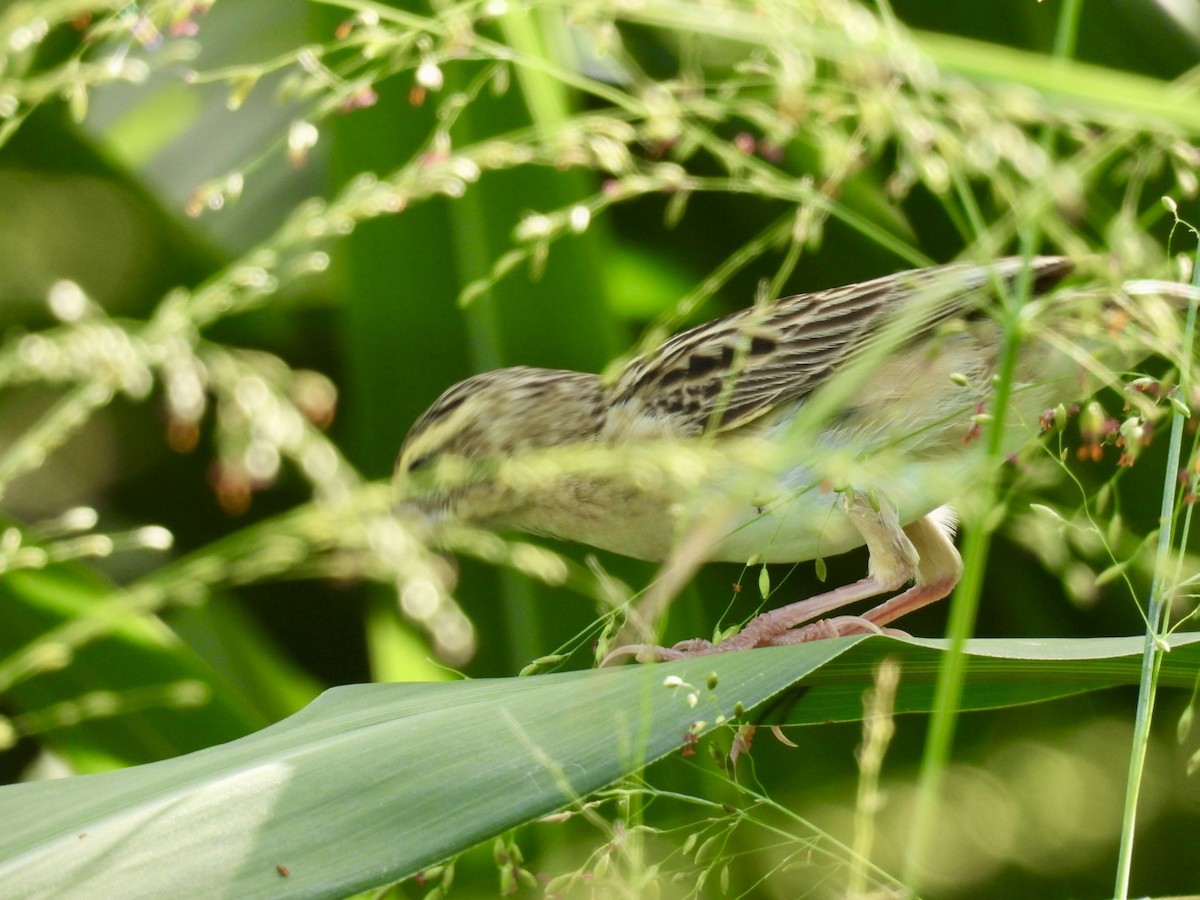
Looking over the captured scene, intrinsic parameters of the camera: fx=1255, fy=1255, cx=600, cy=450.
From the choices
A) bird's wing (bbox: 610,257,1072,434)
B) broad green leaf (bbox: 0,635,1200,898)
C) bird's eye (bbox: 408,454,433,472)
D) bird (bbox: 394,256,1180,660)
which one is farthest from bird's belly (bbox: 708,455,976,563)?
bird's eye (bbox: 408,454,433,472)

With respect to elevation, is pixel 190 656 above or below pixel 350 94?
below

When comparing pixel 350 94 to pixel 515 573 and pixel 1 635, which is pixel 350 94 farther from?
pixel 1 635

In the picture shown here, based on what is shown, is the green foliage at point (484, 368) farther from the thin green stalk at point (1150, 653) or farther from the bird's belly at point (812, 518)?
the bird's belly at point (812, 518)

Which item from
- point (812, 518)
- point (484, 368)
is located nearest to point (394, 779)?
point (812, 518)

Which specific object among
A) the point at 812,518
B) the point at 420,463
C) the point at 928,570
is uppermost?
the point at 420,463

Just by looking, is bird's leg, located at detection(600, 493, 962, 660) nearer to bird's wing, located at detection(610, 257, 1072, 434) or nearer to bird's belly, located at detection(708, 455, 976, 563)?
bird's belly, located at detection(708, 455, 976, 563)

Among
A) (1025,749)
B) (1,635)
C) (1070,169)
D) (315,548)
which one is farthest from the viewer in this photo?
(1025,749)

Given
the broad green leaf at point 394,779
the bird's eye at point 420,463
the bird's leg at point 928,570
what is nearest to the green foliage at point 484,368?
the broad green leaf at point 394,779

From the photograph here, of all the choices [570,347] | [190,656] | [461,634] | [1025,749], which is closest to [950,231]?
[570,347]

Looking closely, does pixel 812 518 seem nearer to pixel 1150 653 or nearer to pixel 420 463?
pixel 420 463
